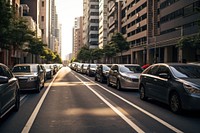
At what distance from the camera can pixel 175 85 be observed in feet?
29.3

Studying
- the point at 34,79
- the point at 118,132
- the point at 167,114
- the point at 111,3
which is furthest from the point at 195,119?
the point at 111,3

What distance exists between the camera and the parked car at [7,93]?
699 centimetres

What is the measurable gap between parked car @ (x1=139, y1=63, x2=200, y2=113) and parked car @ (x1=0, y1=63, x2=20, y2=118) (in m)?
4.69

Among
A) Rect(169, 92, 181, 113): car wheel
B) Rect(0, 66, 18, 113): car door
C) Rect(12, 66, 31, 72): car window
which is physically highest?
Rect(12, 66, 31, 72): car window

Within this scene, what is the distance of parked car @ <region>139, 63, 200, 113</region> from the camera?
324 inches

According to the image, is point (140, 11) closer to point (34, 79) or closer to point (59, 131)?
point (34, 79)

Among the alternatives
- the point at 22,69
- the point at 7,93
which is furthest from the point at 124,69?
the point at 7,93

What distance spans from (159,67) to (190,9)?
121ft

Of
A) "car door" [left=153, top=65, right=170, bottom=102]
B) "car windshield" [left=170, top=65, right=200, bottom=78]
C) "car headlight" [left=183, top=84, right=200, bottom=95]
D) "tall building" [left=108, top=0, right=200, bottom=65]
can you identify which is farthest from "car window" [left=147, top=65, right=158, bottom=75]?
"tall building" [left=108, top=0, right=200, bottom=65]

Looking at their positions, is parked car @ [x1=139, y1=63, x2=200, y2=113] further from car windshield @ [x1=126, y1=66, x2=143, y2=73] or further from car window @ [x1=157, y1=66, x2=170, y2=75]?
car windshield @ [x1=126, y1=66, x2=143, y2=73]

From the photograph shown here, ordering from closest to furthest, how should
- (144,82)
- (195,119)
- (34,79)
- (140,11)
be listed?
(195,119) < (144,82) < (34,79) < (140,11)

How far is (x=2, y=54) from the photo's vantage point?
42062mm

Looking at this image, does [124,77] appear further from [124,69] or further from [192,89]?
[192,89]

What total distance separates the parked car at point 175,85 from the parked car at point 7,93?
4.69m
